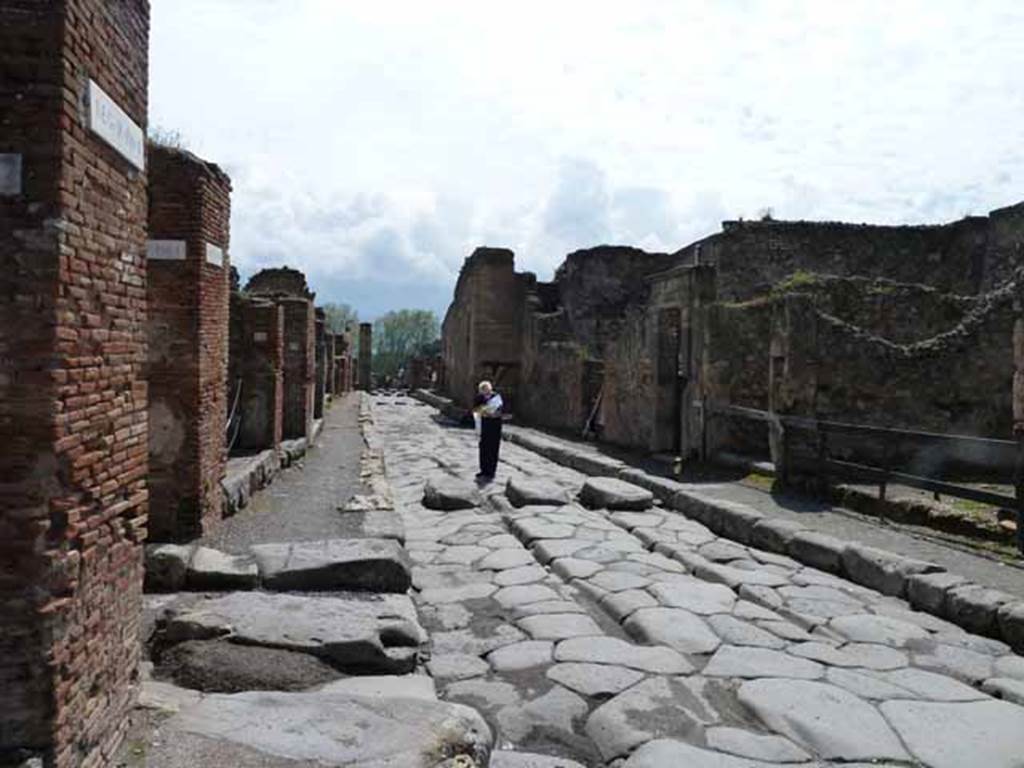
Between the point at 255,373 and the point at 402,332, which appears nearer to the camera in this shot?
the point at 255,373

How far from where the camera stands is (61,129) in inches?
108

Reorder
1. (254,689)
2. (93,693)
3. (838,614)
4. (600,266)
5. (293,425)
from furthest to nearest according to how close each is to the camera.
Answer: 1. (600,266)
2. (293,425)
3. (838,614)
4. (254,689)
5. (93,693)

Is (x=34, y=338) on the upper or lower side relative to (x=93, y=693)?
upper

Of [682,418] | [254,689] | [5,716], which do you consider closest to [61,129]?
[5,716]

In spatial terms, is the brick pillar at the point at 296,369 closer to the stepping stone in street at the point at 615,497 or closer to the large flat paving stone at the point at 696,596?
the stepping stone in street at the point at 615,497

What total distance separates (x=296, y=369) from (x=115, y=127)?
10.6m

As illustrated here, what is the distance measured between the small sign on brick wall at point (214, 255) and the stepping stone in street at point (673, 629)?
4731 mm

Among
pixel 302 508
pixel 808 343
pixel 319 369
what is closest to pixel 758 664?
pixel 302 508

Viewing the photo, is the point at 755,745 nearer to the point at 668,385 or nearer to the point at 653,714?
the point at 653,714

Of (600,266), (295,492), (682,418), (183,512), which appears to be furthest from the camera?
(600,266)

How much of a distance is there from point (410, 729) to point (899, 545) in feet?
17.3

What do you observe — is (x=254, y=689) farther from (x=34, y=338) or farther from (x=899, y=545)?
(x=899, y=545)

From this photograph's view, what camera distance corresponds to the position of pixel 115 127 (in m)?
3.27

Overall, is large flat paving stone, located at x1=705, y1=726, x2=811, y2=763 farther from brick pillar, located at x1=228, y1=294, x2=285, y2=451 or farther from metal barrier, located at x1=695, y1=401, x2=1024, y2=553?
brick pillar, located at x1=228, y1=294, x2=285, y2=451
